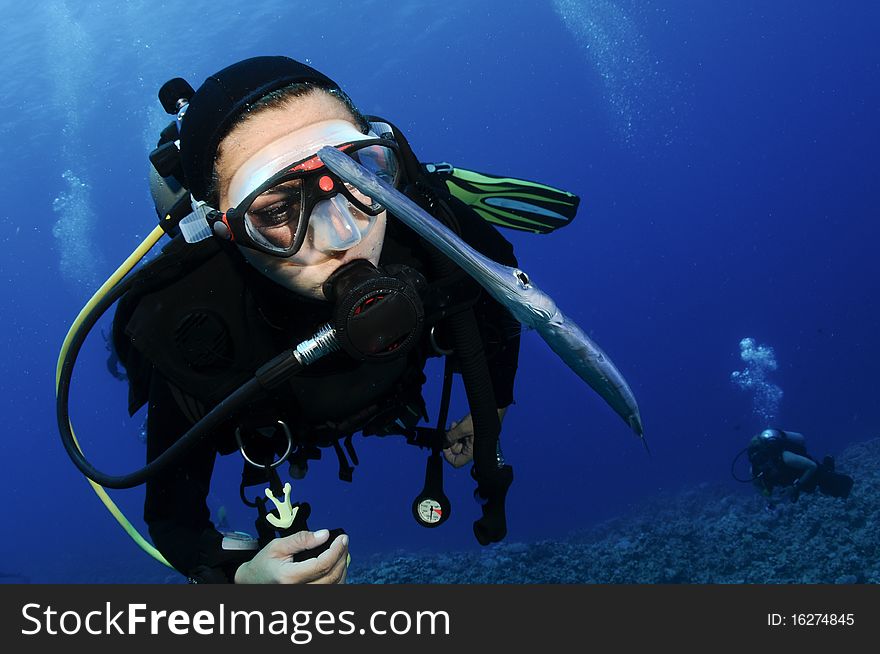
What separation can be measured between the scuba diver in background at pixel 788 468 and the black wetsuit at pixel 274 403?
8.88 m

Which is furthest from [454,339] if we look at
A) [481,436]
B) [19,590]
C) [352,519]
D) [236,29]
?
[352,519]

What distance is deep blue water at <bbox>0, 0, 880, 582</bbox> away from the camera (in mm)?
30312

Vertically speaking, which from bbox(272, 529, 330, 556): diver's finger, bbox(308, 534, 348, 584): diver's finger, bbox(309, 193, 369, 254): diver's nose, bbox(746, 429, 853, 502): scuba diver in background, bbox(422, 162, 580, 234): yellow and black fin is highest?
bbox(746, 429, 853, 502): scuba diver in background

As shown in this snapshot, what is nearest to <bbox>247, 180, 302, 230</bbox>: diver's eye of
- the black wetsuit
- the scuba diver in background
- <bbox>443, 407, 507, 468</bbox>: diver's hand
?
the black wetsuit

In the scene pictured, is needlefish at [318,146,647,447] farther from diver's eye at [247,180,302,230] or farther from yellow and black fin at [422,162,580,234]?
yellow and black fin at [422,162,580,234]

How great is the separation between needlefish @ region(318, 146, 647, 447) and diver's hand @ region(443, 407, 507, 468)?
64.1 inches

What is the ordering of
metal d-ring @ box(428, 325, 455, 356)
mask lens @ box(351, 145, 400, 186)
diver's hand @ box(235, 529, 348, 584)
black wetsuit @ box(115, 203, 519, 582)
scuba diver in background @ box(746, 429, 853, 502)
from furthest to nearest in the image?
scuba diver in background @ box(746, 429, 853, 502), metal d-ring @ box(428, 325, 455, 356), black wetsuit @ box(115, 203, 519, 582), mask lens @ box(351, 145, 400, 186), diver's hand @ box(235, 529, 348, 584)

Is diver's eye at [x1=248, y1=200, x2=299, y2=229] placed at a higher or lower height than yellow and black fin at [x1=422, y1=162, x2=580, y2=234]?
lower

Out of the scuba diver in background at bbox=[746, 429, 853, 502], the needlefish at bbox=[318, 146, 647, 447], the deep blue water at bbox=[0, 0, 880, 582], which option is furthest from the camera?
the deep blue water at bbox=[0, 0, 880, 582]

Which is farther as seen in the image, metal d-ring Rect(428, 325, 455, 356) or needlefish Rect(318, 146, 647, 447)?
metal d-ring Rect(428, 325, 455, 356)

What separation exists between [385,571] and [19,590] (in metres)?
8.42

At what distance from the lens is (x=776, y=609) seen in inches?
130

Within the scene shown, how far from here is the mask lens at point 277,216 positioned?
204 cm

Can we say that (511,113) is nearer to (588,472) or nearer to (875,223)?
(588,472)
